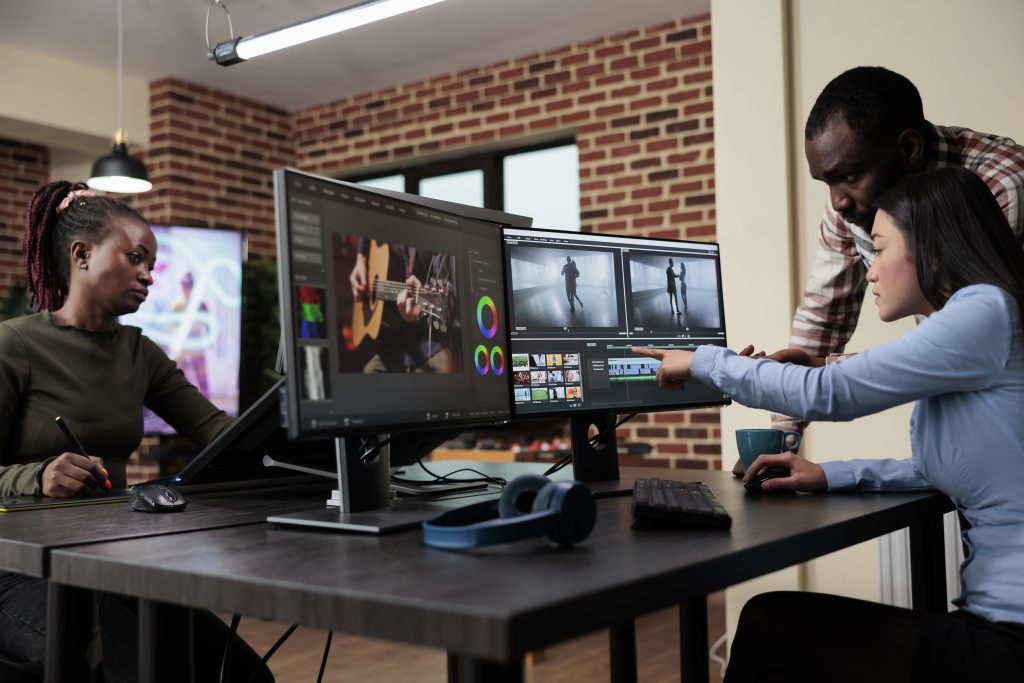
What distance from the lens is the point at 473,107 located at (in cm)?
551

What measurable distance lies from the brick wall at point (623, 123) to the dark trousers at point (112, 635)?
129 inches

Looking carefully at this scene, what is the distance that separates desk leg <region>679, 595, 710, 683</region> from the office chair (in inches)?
40.9

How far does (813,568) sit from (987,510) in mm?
1755

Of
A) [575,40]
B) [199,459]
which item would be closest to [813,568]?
[199,459]

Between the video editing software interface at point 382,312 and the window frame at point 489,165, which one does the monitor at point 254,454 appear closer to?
the video editing software interface at point 382,312

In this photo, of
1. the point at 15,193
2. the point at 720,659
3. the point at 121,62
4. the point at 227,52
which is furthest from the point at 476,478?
the point at 15,193

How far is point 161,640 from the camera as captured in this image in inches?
39.2

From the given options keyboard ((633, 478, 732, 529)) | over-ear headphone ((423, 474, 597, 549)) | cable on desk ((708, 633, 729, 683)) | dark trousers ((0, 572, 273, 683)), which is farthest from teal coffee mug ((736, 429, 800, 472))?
cable on desk ((708, 633, 729, 683))

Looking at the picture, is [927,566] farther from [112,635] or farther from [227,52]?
[227,52]

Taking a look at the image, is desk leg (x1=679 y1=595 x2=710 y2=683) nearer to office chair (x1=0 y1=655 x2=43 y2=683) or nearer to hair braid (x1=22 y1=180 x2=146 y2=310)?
office chair (x1=0 y1=655 x2=43 y2=683)

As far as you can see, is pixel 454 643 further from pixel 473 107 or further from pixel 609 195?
pixel 473 107

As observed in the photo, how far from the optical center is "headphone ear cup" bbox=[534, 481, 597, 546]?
0.98m

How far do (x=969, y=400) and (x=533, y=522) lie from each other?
2.25 ft

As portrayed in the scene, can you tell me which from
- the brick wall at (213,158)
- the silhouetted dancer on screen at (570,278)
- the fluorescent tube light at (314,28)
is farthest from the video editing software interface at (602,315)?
the brick wall at (213,158)
